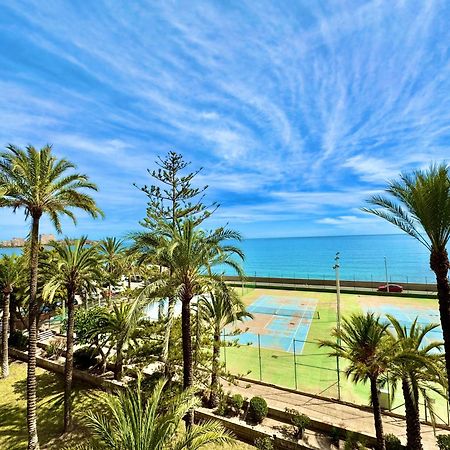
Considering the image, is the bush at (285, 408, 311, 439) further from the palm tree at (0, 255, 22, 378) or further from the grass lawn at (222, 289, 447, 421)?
the palm tree at (0, 255, 22, 378)

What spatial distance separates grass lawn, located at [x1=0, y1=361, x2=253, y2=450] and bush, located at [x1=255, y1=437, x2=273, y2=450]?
1.16 ft

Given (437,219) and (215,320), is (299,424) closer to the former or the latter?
(215,320)

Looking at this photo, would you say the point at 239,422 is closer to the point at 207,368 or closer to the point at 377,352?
the point at 207,368

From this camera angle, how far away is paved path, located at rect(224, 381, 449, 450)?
10.3m

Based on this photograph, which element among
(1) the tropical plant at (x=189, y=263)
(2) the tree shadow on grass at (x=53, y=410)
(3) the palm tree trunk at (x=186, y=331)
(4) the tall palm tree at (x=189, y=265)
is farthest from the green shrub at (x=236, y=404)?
(2) the tree shadow on grass at (x=53, y=410)

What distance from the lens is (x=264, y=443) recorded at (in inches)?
376

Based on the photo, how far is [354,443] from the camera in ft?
31.3

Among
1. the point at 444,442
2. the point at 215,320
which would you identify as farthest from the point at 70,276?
the point at 444,442

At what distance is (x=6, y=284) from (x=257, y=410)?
46.5 feet

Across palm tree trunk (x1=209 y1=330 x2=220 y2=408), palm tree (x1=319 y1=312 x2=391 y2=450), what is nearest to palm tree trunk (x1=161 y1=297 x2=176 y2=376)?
palm tree trunk (x1=209 y1=330 x2=220 y2=408)

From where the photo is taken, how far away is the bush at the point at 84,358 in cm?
1576

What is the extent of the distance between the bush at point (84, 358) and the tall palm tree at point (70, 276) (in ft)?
13.6

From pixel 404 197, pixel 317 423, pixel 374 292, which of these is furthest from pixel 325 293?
pixel 404 197

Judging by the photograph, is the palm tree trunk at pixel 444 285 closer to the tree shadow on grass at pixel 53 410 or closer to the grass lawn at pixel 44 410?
the grass lawn at pixel 44 410
